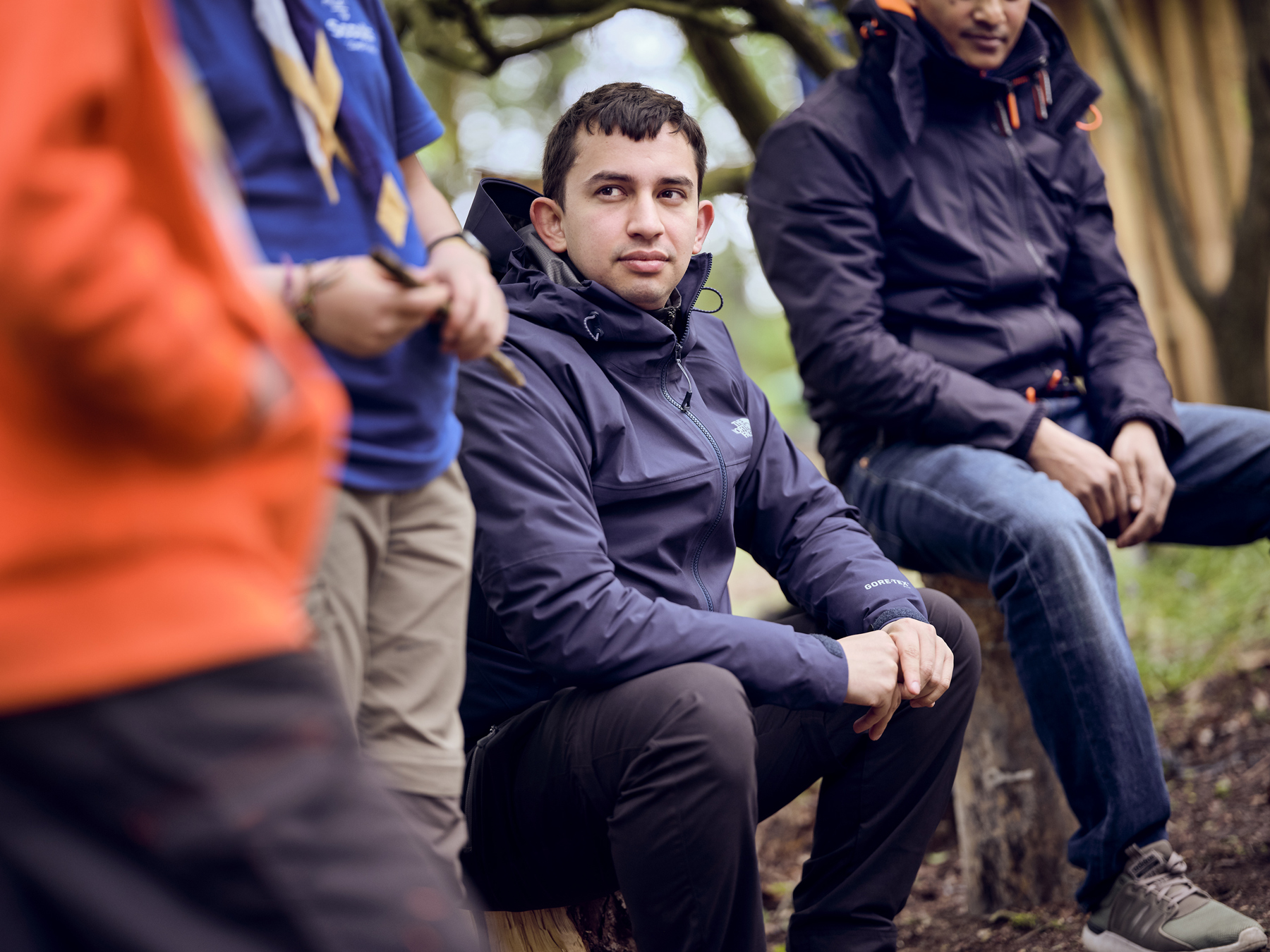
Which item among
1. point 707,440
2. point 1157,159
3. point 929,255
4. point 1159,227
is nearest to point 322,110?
point 707,440

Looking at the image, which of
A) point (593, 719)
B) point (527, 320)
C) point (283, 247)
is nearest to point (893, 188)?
point (527, 320)

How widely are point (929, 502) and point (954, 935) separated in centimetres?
111

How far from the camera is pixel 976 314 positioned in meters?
3.05

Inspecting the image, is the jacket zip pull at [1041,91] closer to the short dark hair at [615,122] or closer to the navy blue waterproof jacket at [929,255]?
the navy blue waterproof jacket at [929,255]

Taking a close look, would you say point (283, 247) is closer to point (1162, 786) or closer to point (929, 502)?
point (929, 502)

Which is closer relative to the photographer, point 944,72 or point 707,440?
point 707,440

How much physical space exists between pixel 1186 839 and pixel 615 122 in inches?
96.3

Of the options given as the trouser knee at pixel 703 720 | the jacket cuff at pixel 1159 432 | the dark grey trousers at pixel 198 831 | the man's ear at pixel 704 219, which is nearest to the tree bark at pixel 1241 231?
the jacket cuff at pixel 1159 432

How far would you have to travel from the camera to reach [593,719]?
1.94 meters

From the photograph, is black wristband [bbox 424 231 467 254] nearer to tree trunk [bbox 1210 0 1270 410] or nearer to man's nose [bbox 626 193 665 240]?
man's nose [bbox 626 193 665 240]

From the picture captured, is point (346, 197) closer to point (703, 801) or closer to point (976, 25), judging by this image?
point (703, 801)

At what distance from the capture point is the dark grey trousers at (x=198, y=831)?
2.94 feet

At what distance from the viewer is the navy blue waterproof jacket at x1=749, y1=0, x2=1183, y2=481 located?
292 centimetres

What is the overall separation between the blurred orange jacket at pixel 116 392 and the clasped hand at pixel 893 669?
128cm
